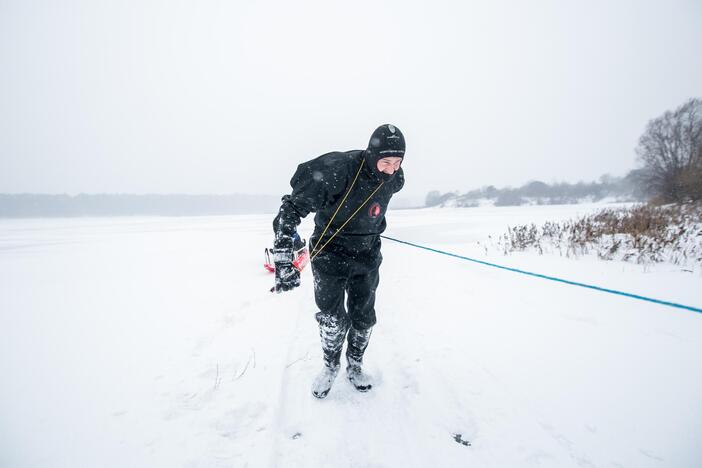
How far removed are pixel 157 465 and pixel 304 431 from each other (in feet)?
3.03

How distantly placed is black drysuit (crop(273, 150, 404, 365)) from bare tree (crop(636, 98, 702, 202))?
25.7 m

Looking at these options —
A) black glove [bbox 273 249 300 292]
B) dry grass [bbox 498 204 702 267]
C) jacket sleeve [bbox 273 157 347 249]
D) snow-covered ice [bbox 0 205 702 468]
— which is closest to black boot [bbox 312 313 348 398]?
snow-covered ice [bbox 0 205 702 468]

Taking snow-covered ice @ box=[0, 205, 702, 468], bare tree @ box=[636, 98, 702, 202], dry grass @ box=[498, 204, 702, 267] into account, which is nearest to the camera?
snow-covered ice @ box=[0, 205, 702, 468]

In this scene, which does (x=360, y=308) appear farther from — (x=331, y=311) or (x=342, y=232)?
(x=342, y=232)

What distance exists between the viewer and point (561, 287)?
15.3 feet

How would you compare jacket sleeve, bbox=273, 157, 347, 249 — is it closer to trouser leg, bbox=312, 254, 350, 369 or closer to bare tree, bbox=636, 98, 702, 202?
trouser leg, bbox=312, 254, 350, 369

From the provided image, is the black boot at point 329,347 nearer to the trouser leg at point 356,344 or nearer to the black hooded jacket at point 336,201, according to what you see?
the trouser leg at point 356,344

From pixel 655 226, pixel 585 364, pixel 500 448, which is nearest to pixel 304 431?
pixel 500 448

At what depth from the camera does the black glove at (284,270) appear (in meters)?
2.17

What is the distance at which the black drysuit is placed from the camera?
2.12 metres

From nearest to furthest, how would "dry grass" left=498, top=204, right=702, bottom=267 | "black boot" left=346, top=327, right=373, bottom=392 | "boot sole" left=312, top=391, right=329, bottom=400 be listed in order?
1. "boot sole" left=312, top=391, right=329, bottom=400
2. "black boot" left=346, top=327, right=373, bottom=392
3. "dry grass" left=498, top=204, right=702, bottom=267

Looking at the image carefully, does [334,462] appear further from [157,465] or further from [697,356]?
[697,356]

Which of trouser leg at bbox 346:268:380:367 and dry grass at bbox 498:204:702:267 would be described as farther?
dry grass at bbox 498:204:702:267

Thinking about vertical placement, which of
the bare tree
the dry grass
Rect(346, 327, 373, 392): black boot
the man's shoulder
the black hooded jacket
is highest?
the bare tree
